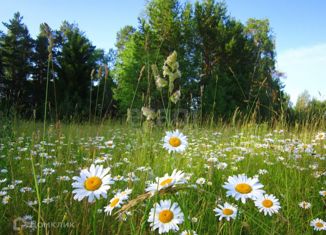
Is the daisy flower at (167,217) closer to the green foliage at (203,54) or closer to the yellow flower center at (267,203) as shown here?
the yellow flower center at (267,203)

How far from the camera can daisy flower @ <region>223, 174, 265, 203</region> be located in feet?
3.13

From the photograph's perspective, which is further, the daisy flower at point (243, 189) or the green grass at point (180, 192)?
the green grass at point (180, 192)

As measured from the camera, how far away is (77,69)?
67.6ft

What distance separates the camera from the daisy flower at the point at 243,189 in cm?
96

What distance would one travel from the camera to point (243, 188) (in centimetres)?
100

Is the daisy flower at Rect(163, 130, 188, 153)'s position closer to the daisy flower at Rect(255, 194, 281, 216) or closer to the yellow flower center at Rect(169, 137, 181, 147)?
the yellow flower center at Rect(169, 137, 181, 147)

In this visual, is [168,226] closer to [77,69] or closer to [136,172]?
[136,172]

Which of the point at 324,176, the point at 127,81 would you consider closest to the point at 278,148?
→ the point at 324,176

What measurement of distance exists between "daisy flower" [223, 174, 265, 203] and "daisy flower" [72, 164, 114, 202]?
38cm

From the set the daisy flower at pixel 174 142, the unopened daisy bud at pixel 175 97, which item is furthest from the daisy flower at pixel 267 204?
the unopened daisy bud at pixel 175 97

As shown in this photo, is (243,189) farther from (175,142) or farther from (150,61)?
(150,61)

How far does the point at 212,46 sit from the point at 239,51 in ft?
6.55

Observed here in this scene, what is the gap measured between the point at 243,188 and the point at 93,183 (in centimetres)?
48

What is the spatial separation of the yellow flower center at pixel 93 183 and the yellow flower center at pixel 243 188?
1.46 feet
